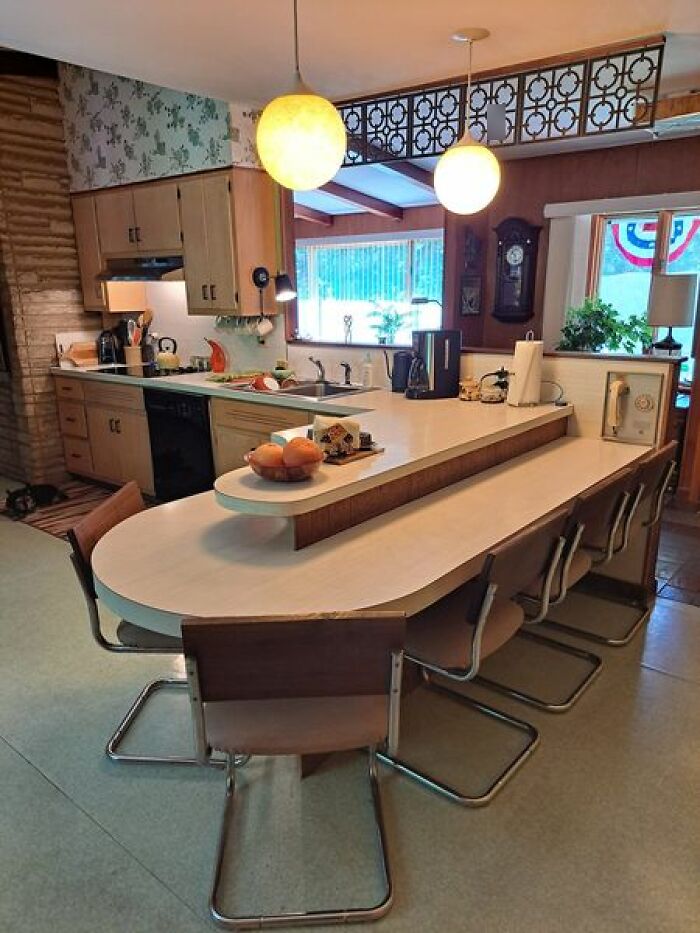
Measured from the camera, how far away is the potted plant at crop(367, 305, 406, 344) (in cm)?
937

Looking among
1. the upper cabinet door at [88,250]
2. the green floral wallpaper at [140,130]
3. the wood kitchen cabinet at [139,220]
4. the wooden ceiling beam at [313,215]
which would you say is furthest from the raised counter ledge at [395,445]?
the wooden ceiling beam at [313,215]

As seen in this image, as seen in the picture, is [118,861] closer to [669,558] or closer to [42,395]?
[669,558]

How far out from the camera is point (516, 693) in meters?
2.38

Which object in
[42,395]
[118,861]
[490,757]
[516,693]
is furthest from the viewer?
[42,395]

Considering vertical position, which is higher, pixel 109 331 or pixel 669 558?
pixel 109 331

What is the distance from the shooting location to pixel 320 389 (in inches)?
160

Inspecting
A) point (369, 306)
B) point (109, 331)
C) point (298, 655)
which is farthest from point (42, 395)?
point (369, 306)

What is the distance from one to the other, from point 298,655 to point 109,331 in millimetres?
4541

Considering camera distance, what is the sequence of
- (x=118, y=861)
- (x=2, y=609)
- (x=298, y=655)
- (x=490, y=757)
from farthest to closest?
(x=2, y=609)
(x=490, y=757)
(x=118, y=861)
(x=298, y=655)

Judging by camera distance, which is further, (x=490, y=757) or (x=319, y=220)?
(x=319, y=220)

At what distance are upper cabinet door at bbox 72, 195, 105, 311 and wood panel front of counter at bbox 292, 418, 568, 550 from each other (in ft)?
11.9

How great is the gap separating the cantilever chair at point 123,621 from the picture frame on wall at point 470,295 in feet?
16.2

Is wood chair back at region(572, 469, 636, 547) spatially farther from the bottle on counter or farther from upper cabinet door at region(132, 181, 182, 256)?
upper cabinet door at region(132, 181, 182, 256)

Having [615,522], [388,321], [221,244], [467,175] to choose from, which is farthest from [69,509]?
[388,321]
